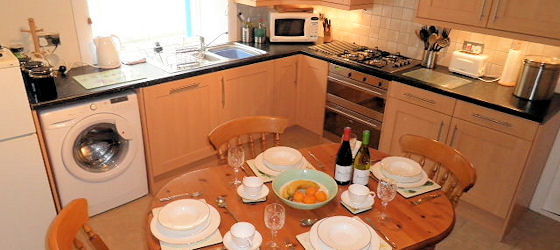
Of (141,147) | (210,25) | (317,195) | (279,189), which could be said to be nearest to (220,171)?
(279,189)

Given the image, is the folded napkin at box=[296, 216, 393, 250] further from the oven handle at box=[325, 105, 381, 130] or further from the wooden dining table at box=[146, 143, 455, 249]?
the oven handle at box=[325, 105, 381, 130]

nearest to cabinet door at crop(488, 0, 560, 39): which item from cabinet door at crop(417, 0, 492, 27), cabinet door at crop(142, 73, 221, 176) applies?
cabinet door at crop(417, 0, 492, 27)

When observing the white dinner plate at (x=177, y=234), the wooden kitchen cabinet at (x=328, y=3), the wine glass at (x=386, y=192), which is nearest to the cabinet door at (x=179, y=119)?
the wooden kitchen cabinet at (x=328, y=3)

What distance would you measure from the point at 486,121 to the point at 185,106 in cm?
197

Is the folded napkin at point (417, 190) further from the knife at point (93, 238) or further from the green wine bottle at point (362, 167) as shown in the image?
the knife at point (93, 238)

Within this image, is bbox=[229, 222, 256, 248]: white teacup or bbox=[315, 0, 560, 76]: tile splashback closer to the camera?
bbox=[229, 222, 256, 248]: white teacup

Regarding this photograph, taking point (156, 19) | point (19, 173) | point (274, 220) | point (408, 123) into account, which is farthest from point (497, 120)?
point (19, 173)

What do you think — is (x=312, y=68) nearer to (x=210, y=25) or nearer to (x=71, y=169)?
(x=210, y=25)

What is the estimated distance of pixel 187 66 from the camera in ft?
9.44

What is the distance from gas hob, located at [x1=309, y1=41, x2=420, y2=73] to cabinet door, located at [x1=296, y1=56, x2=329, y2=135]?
14 cm

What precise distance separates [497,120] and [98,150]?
8.17 ft

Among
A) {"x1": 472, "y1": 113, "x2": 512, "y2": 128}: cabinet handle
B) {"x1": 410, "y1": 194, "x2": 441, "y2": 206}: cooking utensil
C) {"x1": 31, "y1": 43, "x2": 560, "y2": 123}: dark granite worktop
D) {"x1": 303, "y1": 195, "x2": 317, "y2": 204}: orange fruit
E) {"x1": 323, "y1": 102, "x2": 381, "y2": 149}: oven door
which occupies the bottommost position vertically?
{"x1": 323, "y1": 102, "x2": 381, "y2": 149}: oven door

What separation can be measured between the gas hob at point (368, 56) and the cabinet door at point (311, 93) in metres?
0.14

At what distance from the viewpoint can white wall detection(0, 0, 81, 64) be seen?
2.48 meters
